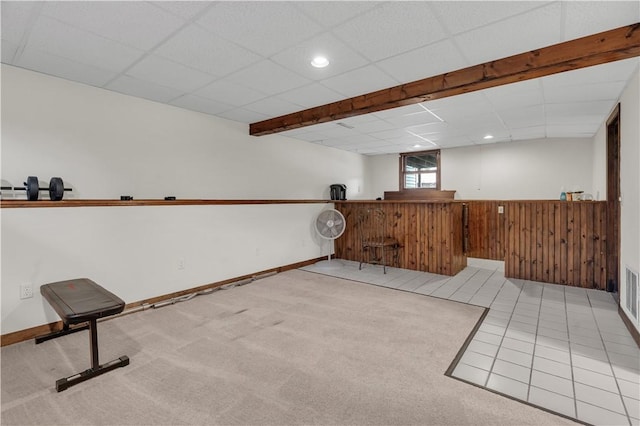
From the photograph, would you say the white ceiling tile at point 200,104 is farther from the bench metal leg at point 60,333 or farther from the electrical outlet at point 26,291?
the bench metal leg at point 60,333

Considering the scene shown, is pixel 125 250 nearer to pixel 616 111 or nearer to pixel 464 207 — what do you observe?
pixel 464 207

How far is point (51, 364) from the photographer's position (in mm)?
2357

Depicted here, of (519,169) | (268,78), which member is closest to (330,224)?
(268,78)

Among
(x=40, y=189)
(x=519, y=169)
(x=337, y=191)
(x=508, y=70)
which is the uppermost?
(x=508, y=70)

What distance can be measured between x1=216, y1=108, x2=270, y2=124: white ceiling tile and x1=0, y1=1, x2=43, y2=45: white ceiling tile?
7.29 feet

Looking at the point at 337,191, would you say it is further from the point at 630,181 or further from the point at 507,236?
the point at 630,181

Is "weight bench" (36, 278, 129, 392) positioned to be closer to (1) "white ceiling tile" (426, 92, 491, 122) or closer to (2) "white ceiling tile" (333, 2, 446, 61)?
(2) "white ceiling tile" (333, 2, 446, 61)

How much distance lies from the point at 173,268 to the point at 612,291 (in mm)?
5799

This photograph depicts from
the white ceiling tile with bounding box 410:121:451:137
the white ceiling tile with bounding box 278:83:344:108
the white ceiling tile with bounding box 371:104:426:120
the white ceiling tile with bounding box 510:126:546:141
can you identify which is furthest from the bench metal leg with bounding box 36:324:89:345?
the white ceiling tile with bounding box 510:126:546:141

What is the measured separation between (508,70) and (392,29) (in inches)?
48.0

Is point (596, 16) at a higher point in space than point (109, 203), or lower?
higher

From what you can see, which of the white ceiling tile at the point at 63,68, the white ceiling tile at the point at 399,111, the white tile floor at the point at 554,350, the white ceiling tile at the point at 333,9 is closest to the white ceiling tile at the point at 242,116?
the white ceiling tile at the point at 63,68

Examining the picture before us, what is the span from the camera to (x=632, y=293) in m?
2.86

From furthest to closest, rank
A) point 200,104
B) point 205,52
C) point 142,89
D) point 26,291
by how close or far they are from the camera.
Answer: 1. point 200,104
2. point 142,89
3. point 26,291
4. point 205,52
